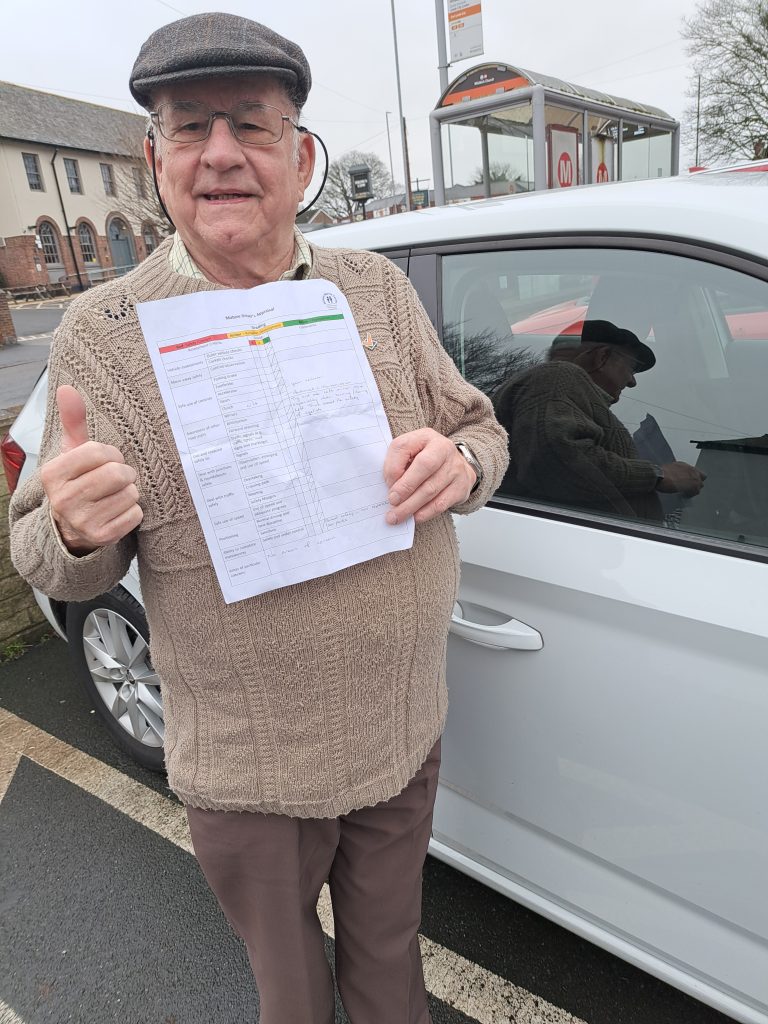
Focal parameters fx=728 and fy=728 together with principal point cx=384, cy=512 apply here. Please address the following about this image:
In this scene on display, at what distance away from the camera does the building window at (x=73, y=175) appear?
135 ft

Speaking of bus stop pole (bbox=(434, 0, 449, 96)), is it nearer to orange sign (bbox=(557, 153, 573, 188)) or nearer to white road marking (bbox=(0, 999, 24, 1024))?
orange sign (bbox=(557, 153, 573, 188))

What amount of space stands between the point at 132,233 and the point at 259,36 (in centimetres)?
4813

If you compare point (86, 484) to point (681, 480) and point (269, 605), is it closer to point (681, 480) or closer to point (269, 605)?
point (269, 605)

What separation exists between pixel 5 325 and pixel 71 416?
20.4 metres

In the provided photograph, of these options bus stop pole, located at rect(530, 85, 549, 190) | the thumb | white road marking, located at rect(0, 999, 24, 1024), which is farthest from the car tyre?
bus stop pole, located at rect(530, 85, 549, 190)

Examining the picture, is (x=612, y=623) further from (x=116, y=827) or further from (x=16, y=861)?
(x=16, y=861)

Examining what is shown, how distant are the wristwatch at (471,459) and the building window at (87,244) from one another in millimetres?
45930

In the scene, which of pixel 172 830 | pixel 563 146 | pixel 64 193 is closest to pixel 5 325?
pixel 563 146

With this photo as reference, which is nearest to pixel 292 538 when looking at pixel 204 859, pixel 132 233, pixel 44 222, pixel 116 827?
pixel 204 859

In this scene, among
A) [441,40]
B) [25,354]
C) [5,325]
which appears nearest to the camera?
[441,40]

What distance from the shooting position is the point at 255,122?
1.08m

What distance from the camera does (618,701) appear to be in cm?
133

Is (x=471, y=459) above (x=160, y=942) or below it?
above

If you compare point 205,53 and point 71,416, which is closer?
point 71,416
